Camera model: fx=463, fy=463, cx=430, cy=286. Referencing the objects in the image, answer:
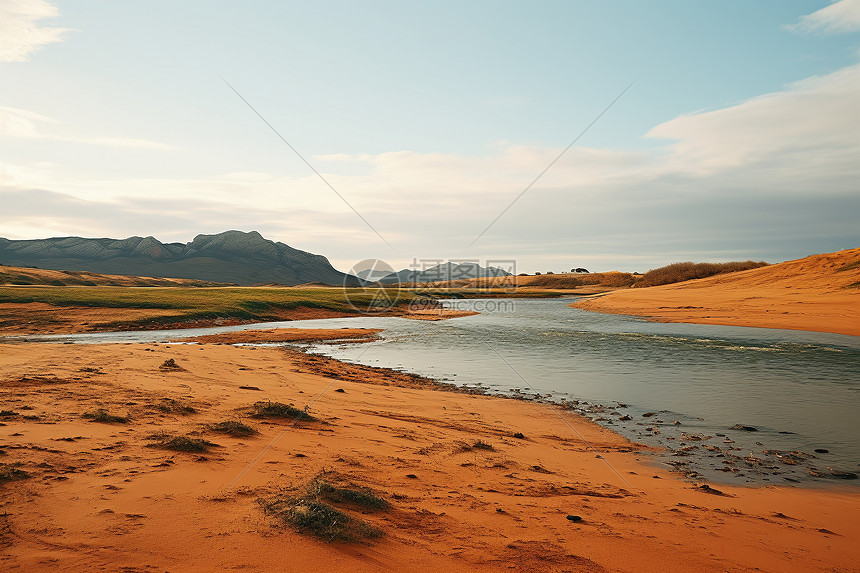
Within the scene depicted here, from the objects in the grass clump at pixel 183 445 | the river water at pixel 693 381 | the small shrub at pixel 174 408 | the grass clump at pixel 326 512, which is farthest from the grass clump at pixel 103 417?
the river water at pixel 693 381

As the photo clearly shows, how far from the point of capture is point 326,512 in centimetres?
532

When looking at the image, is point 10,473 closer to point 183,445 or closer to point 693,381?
point 183,445

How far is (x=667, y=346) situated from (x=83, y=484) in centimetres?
2758

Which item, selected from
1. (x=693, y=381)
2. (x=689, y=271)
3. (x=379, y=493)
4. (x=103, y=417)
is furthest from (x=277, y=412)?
(x=689, y=271)

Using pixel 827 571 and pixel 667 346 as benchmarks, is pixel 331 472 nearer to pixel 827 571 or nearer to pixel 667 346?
pixel 827 571

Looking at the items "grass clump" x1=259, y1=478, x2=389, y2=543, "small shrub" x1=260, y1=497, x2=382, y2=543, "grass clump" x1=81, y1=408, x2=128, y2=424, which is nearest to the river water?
"grass clump" x1=259, y1=478, x2=389, y2=543

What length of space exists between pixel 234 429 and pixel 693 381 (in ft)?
52.4

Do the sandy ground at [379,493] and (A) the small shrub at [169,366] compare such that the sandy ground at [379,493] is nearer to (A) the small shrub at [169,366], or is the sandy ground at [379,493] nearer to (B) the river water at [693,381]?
(B) the river water at [693,381]

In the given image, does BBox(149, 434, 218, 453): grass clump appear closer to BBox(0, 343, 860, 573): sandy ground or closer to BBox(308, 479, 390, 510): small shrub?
BBox(0, 343, 860, 573): sandy ground

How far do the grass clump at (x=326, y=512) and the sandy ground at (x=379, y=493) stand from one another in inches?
4.9

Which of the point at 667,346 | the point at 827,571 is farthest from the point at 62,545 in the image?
the point at 667,346

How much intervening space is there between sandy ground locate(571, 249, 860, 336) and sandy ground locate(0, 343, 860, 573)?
30478 mm

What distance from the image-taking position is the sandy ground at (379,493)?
15.5 ft

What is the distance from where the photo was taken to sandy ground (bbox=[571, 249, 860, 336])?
35.0m
